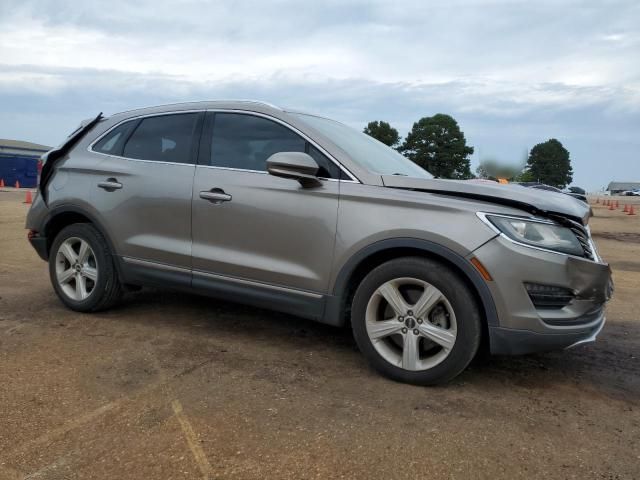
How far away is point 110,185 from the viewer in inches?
177

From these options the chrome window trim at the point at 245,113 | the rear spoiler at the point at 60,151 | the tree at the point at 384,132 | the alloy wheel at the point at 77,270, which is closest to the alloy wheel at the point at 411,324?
the chrome window trim at the point at 245,113

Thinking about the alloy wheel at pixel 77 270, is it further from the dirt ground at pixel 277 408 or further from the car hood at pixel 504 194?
the car hood at pixel 504 194

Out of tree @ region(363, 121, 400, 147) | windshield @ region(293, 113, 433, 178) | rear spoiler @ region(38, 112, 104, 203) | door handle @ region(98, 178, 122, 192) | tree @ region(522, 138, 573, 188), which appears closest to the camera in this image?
windshield @ region(293, 113, 433, 178)

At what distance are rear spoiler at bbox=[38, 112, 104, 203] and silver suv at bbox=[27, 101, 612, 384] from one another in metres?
0.02

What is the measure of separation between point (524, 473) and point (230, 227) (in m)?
2.39

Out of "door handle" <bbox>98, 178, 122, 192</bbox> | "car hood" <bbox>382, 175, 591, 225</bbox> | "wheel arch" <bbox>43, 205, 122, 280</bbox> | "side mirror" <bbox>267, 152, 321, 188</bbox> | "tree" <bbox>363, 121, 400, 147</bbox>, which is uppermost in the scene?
"tree" <bbox>363, 121, 400, 147</bbox>

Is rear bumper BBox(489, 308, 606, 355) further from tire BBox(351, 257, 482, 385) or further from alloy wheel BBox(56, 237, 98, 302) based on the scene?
alloy wheel BBox(56, 237, 98, 302)

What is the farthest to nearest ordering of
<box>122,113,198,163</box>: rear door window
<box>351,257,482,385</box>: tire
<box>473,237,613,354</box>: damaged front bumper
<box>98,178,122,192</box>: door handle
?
<box>98,178,122,192</box>: door handle
<box>122,113,198,163</box>: rear door window
<box>351,257,482,385</box>: tire
<box>473,237,613,354</box>: damaged front bumper

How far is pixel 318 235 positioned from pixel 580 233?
156cm

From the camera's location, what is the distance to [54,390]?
3174 mm

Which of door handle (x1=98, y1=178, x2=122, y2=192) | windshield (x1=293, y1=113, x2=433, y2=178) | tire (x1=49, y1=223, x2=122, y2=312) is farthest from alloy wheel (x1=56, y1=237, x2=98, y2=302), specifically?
windshield (x1=293, y1=113, x2=433, y2=178)

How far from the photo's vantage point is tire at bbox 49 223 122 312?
4.56 meters

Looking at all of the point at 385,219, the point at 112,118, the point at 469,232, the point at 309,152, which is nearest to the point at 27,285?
the point at 112,118

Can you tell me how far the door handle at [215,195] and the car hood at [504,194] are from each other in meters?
1.13
